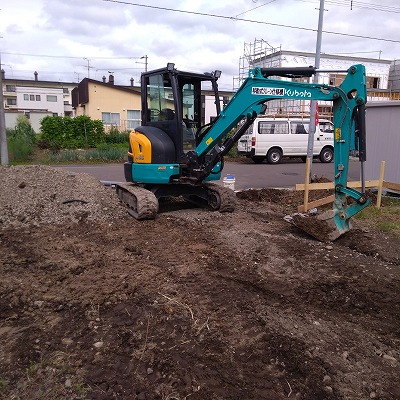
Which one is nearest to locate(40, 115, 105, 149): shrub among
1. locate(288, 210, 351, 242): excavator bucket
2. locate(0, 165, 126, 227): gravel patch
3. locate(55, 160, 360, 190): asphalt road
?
locate(55, 160, 360, 190): asphalt road

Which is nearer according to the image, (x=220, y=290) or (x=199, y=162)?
(x=220, y=290)

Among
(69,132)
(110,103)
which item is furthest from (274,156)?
(110,103)

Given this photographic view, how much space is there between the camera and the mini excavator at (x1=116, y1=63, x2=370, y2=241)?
6.10 meters

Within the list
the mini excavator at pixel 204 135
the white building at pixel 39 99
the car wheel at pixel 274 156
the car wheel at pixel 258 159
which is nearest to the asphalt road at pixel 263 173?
the car wheel at pixel 274 156

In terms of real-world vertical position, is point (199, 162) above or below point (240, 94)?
below

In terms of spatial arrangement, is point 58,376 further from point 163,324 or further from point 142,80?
point 142,80

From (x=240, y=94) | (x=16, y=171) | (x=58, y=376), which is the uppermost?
(x=240, y=94)

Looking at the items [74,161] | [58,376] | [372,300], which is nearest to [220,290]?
[372,300]

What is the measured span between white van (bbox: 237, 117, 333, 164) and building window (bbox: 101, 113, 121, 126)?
65.9ft

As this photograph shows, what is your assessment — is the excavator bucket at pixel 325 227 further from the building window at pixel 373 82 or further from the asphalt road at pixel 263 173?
the building window at pixel 373 82

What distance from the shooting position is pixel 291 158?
2314cm

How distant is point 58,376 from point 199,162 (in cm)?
543

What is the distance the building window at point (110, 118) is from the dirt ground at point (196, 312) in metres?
32.4

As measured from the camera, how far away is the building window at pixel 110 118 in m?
38.2
